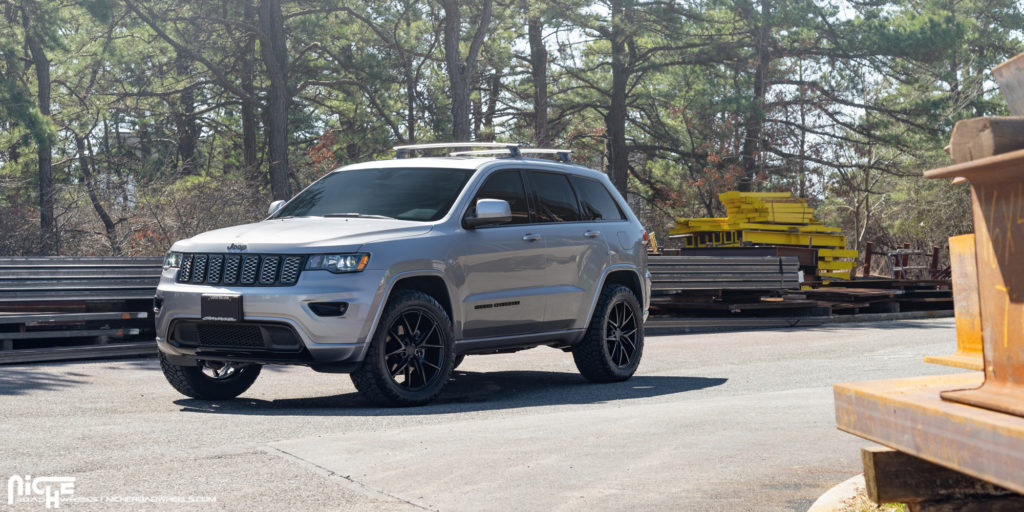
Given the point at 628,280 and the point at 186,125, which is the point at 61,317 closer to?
the point at 628,280

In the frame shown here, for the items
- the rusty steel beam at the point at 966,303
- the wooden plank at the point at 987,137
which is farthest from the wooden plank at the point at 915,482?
the wooden plank at the point at 987,137

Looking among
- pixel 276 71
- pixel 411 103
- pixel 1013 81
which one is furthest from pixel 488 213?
pixel 411 103

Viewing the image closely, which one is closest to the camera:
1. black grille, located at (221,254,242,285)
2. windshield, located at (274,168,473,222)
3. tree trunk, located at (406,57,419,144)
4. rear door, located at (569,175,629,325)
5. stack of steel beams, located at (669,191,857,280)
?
black grille, located at (221,254,242,285)

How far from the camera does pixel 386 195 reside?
360 inches

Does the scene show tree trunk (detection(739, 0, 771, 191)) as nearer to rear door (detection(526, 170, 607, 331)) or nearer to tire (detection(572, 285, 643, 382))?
tire (detection(572, 285, 643, 382))

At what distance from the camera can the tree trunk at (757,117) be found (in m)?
32.7

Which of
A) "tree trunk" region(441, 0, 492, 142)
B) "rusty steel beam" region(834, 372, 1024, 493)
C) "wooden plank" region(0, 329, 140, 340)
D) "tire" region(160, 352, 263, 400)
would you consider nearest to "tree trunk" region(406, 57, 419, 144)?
"tree trunk" region(441, 0, 492, 142)

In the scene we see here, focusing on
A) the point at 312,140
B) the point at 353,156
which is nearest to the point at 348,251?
the point at 353,156

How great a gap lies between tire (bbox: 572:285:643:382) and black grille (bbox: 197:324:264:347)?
320 cm

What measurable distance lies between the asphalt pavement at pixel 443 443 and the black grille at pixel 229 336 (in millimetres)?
520

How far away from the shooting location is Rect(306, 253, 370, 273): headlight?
25.8 ft

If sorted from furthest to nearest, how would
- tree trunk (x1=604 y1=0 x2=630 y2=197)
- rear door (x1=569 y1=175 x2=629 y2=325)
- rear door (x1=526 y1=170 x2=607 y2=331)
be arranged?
tree trunk (x1=604 y1=0 x2=630 y2=197) → rear door (x1=569 y1=175 x2=629 y2=325) → rear door (x1=526 y1=170 x2=607 y2=331)

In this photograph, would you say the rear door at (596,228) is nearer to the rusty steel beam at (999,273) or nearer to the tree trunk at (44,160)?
the rusty steel beam at (999,273)

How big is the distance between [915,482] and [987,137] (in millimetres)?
1293
